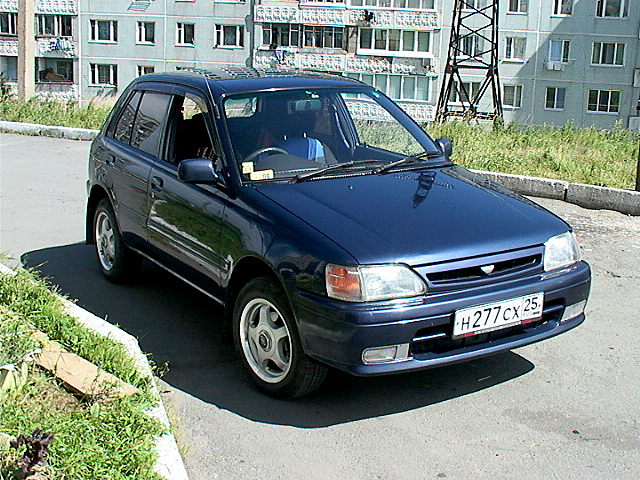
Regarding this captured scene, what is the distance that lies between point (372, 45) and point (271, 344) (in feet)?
208

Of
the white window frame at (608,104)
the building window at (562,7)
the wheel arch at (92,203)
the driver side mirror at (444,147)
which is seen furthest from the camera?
the building window at (562,7)

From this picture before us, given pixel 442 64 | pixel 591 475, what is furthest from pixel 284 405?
pixel 442 64

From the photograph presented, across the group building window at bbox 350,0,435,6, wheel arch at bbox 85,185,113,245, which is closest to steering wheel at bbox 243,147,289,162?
wheel arch at bbox 85,185,113,245

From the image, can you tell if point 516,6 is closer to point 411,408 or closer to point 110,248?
point 110,248

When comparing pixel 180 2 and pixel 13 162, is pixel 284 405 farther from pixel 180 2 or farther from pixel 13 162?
pixel 180 2

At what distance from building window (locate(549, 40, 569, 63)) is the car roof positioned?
199 ft

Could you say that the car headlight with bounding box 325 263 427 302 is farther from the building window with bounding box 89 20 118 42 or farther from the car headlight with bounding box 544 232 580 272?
the building window with bounding box 89 20 118 42

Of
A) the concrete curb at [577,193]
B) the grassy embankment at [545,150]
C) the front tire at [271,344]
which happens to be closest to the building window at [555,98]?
the grassy embankment at [545,150]

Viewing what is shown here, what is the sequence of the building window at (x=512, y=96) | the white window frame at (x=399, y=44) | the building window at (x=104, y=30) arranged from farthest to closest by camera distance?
the building window at (x=104, y=30) → the white window frame at (x=399, y=44) → the building window at (x=512, y=96)

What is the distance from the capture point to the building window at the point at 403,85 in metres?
65.9

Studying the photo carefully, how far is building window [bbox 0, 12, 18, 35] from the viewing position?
73562 millimetres

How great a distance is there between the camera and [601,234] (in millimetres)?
8711

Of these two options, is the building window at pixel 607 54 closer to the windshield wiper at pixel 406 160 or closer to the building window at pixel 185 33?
the building window at pixel 185 33

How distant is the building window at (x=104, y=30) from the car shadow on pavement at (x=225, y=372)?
221ft
